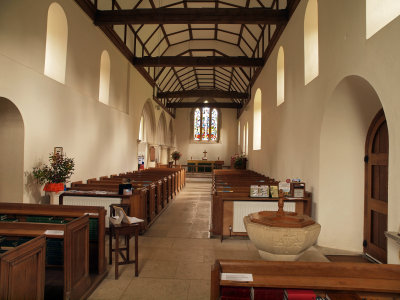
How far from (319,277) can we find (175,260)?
2.43 metres

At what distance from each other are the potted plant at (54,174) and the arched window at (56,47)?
1.74m

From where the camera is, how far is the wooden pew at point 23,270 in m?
1.70

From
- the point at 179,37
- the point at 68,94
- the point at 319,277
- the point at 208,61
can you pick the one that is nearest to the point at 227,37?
the point at 179,37

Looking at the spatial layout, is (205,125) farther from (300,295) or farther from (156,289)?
(300,295)

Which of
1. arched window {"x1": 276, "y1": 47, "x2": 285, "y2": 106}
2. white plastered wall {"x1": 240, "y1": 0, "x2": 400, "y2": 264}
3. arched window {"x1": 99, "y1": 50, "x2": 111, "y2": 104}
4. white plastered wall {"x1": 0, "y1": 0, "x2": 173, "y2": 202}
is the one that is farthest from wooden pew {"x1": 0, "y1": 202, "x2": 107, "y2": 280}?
arched window {"x1": 276, "y1": 47, "x2": 285, "y2": 106}

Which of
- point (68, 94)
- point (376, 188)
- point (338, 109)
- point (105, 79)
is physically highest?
point (105, 79)

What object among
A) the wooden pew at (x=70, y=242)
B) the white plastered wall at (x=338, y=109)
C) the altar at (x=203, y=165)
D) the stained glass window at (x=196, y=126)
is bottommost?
the wooden pew at (x=70, y=242)

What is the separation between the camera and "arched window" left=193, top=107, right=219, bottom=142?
67.9 ft

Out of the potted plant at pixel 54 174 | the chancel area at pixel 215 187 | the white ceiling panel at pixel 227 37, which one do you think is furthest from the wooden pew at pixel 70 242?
the white ceiling panel at pixel 227 37

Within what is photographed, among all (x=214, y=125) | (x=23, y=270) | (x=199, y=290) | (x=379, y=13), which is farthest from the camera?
(x=214, y=125)

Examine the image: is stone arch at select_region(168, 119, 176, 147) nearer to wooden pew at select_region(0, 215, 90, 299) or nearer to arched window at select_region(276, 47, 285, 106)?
arched window at select_region(276, 47, 285, 106)

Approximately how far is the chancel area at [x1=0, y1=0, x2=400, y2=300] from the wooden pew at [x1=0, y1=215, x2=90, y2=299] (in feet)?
0.05

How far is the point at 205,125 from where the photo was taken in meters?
20.8

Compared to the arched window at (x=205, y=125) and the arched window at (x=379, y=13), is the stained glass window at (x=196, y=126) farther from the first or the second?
the arched window at (x=379, y=13)
